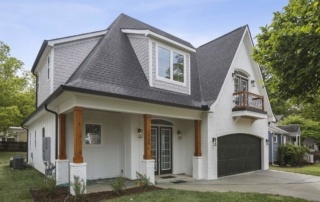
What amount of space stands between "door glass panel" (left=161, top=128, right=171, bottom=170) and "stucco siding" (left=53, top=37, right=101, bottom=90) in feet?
16.5

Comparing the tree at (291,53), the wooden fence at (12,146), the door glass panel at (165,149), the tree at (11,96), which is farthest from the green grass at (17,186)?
the wooden fence at (12,146)

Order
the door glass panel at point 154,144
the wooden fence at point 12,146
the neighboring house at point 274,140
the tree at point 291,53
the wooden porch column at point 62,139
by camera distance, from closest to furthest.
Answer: the tree at point 291,53, the wooden porch column at point 62,139, the door glass panel at point 154,144, the neighboring house at point 274,140, the wooden fence at point 12,146

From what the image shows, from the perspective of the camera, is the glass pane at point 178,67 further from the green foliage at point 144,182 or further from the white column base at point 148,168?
the green foliage at point 144,182

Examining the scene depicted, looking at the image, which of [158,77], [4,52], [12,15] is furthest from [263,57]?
[4,52]

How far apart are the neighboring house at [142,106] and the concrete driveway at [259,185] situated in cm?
91

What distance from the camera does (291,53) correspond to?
900 centimetres

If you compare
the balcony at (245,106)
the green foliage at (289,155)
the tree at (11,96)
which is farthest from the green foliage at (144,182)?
the tree at (11,96)

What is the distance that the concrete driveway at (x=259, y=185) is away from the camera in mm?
10516

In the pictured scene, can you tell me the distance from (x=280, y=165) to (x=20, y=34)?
19747 mm

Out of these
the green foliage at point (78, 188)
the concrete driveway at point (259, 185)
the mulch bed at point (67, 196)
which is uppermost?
the green foliage at point (78, 188)

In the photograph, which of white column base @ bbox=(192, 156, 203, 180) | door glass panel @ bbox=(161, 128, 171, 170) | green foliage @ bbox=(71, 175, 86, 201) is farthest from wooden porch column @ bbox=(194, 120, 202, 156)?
green foliage @ bbox=(71, 175, 86, 201)

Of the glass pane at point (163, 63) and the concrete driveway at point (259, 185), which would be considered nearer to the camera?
the concrete driveway at point (259, 185)

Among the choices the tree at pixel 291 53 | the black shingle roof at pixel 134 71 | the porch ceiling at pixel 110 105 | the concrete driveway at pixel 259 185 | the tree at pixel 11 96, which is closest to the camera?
the tree at pixel 291 53

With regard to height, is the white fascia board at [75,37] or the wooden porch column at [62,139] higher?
the white fascia board at [75,37]
